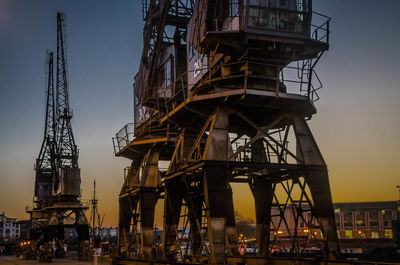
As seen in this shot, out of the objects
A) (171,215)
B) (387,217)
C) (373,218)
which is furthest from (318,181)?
(373,218)

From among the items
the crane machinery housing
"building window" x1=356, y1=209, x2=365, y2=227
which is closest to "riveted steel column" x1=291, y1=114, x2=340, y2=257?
the crane machinery housing

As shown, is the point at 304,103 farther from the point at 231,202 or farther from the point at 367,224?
the point at 367,224

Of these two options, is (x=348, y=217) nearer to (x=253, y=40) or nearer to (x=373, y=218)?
(x=373, y=218)

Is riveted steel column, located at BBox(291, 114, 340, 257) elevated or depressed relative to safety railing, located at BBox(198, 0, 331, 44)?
depressed

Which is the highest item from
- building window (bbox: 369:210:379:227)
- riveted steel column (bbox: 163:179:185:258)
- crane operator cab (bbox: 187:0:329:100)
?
crane operator cab (bbox: 187:0:329:100)

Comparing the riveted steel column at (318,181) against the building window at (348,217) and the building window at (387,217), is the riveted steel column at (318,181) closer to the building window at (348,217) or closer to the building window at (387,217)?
the building window at (387,217)

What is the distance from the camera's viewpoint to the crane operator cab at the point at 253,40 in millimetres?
22547

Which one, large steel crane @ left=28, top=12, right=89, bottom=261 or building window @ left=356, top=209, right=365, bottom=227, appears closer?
large steel crane @ left=28, top=12, right=89, bottom=261

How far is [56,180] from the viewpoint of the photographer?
244 feet

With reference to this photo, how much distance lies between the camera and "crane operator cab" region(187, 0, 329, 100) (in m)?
22.5

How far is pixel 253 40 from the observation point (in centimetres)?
2278

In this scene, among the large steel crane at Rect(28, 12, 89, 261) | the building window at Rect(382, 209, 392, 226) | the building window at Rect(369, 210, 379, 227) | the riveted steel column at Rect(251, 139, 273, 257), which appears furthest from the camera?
the building window at Rect(369, 210, 379, 227)

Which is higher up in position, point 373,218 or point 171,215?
point 171,215

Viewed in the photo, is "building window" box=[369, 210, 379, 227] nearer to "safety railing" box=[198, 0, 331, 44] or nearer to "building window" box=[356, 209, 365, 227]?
"building window" box=[356, 209, 365, 227]
